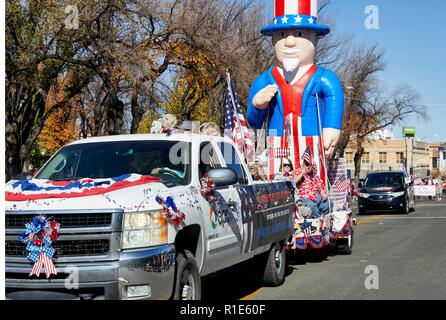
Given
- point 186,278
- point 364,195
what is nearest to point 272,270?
point 186,278

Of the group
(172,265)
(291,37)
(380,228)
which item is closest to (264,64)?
(380,228)

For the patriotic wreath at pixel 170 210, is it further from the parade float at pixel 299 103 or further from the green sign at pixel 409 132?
the green sign at pixel 409 132

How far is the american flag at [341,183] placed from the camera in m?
12.8

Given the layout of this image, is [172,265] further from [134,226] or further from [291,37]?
[291,37]

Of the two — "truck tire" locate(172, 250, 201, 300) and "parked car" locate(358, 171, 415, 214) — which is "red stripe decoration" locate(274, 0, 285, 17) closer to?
"truck tire" locate(172, 250, 201, 300)

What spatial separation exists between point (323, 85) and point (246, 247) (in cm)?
699

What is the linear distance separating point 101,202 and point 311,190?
22.0ft

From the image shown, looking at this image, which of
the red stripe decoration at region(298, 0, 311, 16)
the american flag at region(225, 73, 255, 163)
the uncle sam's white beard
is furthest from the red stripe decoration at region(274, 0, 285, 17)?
the american flag at region(225, 73, 255, 163)

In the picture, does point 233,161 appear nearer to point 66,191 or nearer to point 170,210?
point 170,210

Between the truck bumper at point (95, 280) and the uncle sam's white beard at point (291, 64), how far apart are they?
9.13 meters

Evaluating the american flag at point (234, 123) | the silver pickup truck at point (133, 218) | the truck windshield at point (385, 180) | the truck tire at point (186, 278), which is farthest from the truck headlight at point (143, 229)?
the truck windshield at point (385, 180)

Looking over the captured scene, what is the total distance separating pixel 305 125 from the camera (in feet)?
44.4

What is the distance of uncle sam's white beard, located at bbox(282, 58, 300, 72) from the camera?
44.9ft

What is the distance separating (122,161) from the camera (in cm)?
667
